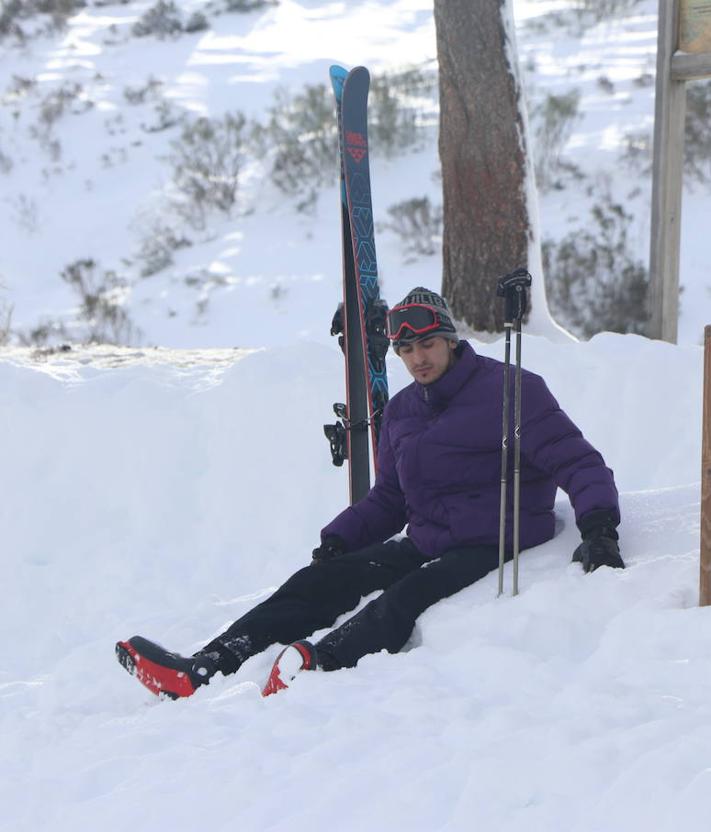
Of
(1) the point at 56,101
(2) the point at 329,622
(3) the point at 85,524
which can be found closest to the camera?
(2) the point at 329,622

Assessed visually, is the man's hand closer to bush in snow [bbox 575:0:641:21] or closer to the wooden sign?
the wooden sign

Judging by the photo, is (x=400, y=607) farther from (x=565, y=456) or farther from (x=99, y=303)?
(x=99, y=303)

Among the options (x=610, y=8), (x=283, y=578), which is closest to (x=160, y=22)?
(x=610, y=8)

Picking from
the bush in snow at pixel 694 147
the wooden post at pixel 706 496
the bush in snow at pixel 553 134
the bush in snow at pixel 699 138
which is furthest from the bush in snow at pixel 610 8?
the wooden post at pixel 706 496

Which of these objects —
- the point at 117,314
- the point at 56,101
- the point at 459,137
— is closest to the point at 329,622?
the point at 459,137

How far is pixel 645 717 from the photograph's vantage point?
99.8 inches

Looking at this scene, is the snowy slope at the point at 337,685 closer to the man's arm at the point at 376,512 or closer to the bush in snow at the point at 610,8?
the man's arm at the point at 376,512

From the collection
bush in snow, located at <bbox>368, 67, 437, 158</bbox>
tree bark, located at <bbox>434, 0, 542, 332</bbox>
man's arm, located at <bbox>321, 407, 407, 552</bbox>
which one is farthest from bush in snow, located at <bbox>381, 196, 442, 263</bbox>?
man's arm, located at <bbox>321, 407, 407, 552</bbox>

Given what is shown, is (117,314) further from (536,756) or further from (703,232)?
(536,756)

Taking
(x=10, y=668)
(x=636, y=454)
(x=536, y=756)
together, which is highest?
(x=536, y=756)

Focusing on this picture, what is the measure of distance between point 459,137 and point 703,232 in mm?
6695

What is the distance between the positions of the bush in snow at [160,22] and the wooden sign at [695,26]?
18.0 m

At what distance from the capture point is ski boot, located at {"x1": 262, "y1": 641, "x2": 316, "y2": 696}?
10.2 ft

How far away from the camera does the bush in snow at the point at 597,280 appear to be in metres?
11.5
